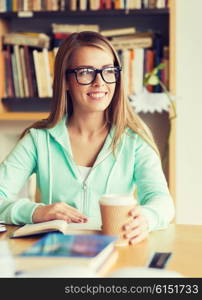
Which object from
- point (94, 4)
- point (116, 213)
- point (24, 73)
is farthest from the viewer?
point (24, 73)

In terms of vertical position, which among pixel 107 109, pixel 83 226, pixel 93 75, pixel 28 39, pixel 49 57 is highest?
pixel 28 39

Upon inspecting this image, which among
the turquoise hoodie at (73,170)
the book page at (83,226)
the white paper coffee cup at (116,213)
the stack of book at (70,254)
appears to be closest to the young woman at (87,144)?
the turquoise hoodie at (73,170)

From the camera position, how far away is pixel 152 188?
158 centimetres

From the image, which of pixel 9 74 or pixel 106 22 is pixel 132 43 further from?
pixel 9 74

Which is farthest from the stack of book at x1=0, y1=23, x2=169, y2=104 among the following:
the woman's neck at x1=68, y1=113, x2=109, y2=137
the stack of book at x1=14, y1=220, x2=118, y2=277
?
the stack of book at x1=14, y1=220, x2=118, y2=277

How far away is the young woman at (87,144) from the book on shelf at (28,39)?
3.97ft

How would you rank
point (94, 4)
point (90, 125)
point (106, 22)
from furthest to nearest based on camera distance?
point (106, 22) < point (94, 4) < point (90, 125)

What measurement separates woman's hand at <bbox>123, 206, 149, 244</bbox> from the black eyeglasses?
554 mm

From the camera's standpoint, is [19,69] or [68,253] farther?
[19,69]

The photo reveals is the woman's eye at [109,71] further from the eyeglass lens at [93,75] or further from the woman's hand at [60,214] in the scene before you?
the woman's hand at [60,214]

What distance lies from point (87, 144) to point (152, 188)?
305 millimetres

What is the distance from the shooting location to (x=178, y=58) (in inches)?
120

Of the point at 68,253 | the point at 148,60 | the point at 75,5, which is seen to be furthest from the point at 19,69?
the point at 68,253

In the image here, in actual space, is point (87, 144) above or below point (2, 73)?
below
